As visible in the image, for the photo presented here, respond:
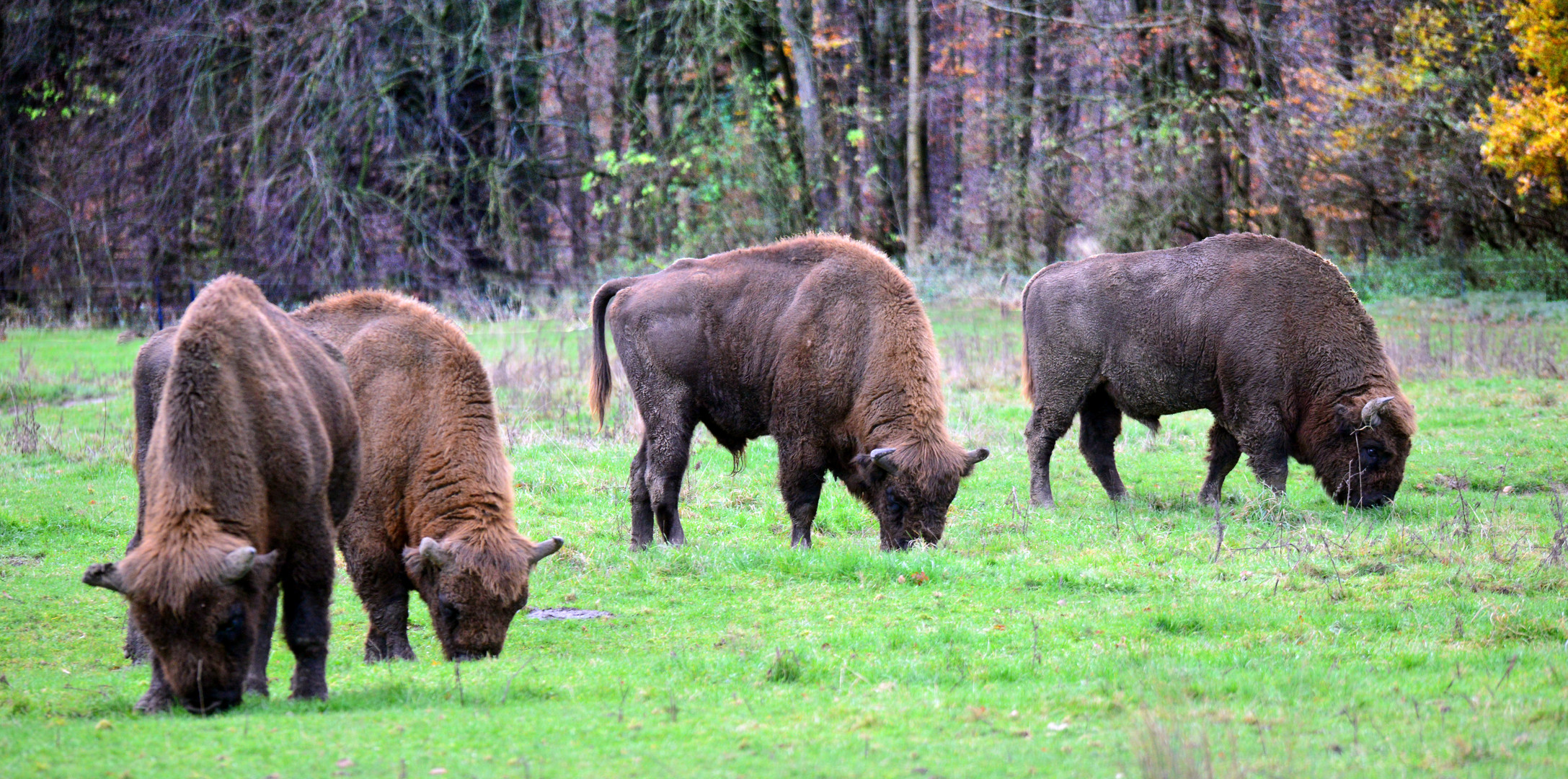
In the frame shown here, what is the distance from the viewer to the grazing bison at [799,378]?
940cm

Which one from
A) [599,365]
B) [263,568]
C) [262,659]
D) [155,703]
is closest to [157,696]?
[155,703]

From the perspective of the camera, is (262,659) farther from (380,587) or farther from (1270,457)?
(1270,457)

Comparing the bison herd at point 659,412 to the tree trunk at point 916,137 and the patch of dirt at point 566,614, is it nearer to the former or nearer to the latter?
the patch of dirt at point 566,614

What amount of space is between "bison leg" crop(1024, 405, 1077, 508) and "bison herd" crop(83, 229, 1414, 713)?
0.02 meters

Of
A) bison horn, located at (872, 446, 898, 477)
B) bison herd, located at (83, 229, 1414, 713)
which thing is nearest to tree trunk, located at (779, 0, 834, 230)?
bison herd, located at (83, 229, 1414, 713)

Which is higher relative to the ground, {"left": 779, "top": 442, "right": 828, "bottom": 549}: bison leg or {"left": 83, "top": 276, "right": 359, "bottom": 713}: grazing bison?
{"left": 83, "top": 276, "right": 359, "bottom": 713}: grazing bison

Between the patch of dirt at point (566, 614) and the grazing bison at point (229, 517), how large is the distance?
199 cm

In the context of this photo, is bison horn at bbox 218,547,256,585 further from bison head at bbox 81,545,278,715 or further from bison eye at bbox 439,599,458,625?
bison eye at bbox 439,599,458,625

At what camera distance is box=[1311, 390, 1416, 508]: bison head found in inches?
429

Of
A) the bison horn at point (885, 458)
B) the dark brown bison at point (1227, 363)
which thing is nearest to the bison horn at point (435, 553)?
the bison horn at point (885, 458)

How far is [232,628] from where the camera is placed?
5.42 metres

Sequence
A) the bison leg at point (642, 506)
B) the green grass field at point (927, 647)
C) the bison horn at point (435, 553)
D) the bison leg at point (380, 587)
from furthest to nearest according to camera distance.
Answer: the bison leg at point (642, 506) → the bison leg at point (380, 587) → the bison horn at point (435, 553) → the green grass field at point (927, 647)

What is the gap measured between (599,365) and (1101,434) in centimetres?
486

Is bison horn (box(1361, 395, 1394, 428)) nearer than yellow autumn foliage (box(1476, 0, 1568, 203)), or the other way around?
bison horn (box(1361, 395, 1394, 428))
